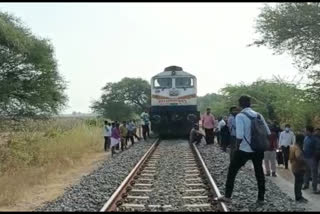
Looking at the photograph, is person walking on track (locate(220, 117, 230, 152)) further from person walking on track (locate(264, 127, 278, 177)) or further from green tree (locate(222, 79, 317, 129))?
person walking on track (locate(264, 127, 278, 177))

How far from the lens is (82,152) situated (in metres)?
23.3

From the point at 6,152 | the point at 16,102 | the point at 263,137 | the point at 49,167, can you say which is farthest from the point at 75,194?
the point at 16,102

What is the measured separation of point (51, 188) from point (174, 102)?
53.6ft

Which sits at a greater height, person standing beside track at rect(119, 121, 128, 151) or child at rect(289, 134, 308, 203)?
person standing beside track at rect(119, 121, 128, 151)

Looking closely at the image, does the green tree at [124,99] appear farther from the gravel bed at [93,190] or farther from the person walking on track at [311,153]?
the person walking on track at [311,153]

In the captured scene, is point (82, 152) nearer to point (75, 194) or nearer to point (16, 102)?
point (16, 102)

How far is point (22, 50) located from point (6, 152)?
16.4ft

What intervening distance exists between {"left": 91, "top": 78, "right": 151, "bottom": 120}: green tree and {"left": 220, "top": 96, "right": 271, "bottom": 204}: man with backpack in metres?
67.1

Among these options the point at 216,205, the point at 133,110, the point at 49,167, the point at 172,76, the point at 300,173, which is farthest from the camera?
the point at 133,110

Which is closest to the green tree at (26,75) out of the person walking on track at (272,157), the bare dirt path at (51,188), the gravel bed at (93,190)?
the bare dirt path at (51,188)

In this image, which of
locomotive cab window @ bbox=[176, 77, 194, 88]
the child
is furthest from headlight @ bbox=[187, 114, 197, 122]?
the child

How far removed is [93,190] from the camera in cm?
1157

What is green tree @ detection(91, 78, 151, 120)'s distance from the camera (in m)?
80.3

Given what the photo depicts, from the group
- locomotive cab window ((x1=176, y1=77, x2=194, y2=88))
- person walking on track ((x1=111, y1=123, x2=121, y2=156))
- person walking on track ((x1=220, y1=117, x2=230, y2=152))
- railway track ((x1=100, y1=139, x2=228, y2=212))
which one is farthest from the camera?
locomotive cab window ((x1=176, y1=77, x2=194, y2=88))
